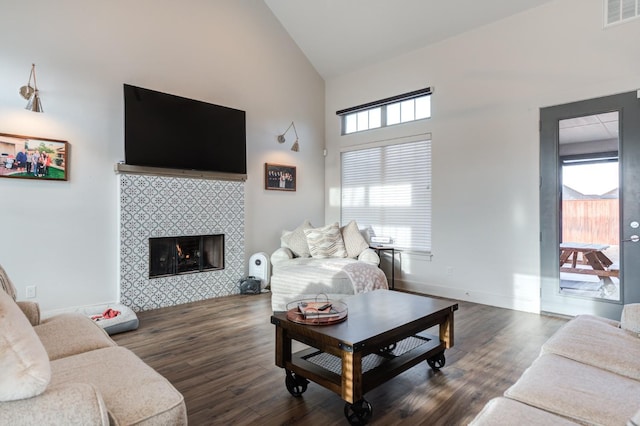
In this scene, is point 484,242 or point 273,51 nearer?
point 484,242

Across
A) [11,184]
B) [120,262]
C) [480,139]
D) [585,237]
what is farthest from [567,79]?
[11,184]

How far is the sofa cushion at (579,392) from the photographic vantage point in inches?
49.1

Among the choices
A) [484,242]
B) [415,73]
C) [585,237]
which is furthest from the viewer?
[415,73]

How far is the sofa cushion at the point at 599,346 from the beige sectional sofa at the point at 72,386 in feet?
5.75

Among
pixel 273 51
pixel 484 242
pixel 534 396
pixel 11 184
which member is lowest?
pixel 534 396

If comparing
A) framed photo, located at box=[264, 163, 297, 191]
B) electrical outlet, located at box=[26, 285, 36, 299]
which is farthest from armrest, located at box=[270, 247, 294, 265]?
electrical outlet, located at box=[26, 285, 36, 299]

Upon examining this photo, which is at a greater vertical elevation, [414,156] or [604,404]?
[414,156]

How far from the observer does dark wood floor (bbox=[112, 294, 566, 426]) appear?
2025 millimetres

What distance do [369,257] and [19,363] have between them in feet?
12.6

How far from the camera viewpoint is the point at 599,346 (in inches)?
69.1

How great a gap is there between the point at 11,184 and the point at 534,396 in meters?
4.41

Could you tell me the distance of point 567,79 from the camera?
3902 millimetres

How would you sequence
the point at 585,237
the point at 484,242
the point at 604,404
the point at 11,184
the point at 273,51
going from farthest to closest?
the point at 273,51 < the point at 484,242 < the point at 585,237 < the point at 11,184 < the point at 604,404

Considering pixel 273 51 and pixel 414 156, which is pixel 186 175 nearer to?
pixel 273 51
